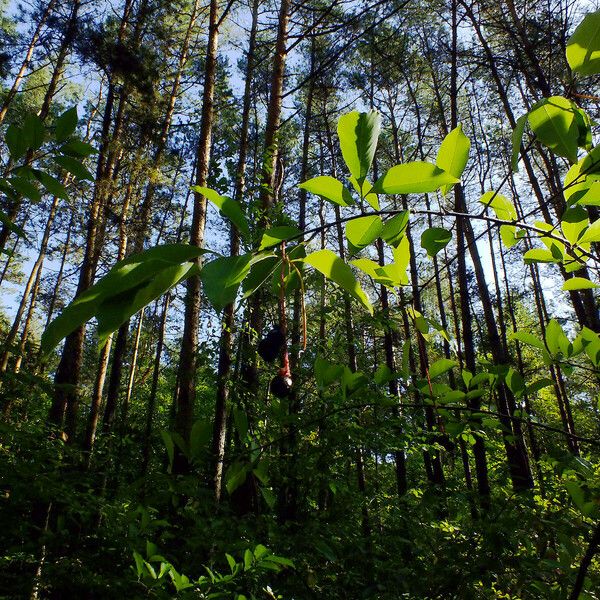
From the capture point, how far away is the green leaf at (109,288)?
306 mm

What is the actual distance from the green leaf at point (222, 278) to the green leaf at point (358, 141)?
0.17 meters

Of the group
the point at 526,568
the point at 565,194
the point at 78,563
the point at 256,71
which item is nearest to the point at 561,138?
the point at 565,194

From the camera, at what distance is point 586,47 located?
1.56 ft

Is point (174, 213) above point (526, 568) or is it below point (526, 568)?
above

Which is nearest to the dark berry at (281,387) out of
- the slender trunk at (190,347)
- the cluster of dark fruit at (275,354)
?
the cluster of dark fruit at (275,354)

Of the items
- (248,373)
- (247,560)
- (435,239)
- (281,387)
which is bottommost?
(247,560)

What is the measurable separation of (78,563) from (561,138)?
3.43 metres

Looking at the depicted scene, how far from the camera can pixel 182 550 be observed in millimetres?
2768

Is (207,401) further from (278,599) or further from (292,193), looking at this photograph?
(278,599)

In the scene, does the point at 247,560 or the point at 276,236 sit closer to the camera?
the point at 276,236

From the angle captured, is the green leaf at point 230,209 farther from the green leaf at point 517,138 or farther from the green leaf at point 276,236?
the green leaf at point 517,138

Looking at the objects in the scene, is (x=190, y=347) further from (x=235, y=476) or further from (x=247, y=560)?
(x=235, y=476)

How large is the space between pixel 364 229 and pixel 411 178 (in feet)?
0.28

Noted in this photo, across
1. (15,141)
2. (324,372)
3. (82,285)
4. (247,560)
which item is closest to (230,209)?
(324,372)
